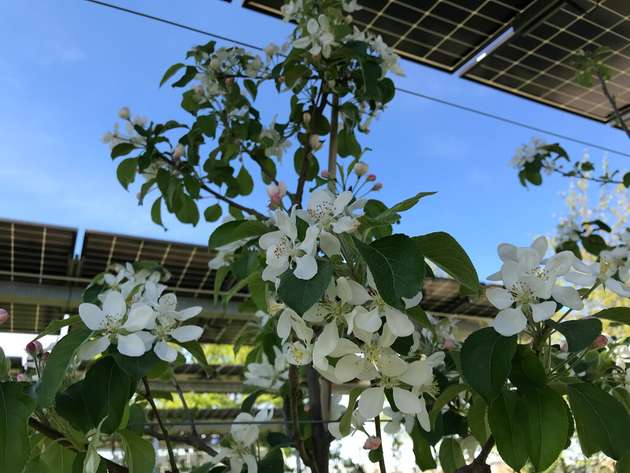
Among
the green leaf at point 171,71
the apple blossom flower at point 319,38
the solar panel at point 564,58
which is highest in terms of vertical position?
the solar panel at point 564,58

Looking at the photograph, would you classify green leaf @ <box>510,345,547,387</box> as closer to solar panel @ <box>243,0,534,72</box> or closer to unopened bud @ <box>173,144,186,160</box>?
unopened bud @ <box>173,144,186,160</box>

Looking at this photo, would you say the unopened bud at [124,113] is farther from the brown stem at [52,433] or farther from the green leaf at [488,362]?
the green leaf at [488,362]

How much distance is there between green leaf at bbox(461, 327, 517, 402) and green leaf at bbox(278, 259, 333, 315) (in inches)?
9.3

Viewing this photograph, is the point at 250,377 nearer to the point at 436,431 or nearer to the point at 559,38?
the point at 436,431

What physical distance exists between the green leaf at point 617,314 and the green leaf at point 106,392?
718mm

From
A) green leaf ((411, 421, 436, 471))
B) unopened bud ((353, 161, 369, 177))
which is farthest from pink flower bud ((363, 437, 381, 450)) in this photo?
unopened bud ((353, 161, 369, 177))

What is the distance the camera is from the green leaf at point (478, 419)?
3.54ft

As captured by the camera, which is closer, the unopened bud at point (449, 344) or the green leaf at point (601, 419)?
the green leaf at point (601, 419)

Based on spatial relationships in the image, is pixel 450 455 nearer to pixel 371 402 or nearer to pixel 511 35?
pixel 371 402

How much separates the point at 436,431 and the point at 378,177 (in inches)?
25.5

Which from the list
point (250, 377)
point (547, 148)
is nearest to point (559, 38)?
point (547, 148)

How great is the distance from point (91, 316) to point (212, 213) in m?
1.35

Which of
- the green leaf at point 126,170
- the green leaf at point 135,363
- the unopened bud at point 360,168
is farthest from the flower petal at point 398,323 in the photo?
the green leaf at point 126,170

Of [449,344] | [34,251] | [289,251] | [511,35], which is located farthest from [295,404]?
[34,251]
